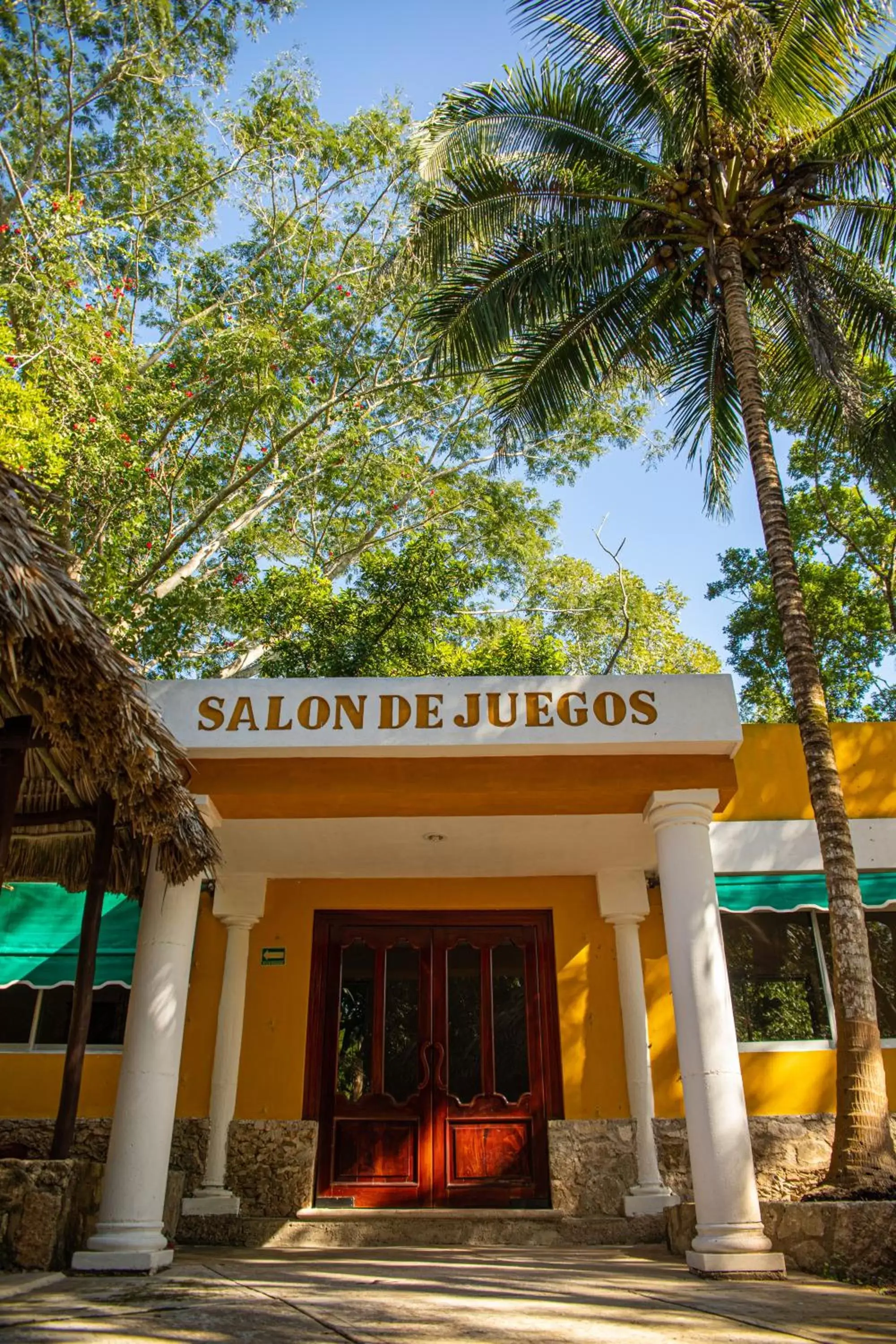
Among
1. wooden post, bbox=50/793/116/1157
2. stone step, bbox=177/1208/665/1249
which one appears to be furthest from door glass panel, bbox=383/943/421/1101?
wooden post, bbox=50/793/116/1157

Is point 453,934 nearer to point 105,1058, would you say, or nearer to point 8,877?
point 105,1058

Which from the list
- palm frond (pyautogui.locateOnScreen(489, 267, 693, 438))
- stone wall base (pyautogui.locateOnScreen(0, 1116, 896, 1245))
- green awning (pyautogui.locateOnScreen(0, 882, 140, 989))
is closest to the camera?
stone wall base (pyautogui.locateOnScreen(0, 1116, 896, 1245))

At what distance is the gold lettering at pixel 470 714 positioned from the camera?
6.86 m

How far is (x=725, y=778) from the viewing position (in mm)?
6988

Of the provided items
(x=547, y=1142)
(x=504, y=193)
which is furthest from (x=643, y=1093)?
(x=504, y=193)

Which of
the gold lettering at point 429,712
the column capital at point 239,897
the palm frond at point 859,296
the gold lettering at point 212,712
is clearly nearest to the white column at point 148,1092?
the gold lettering at point 212,712

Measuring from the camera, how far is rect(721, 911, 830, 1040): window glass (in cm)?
882

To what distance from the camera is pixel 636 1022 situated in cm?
852

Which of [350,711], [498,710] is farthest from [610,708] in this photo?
[350,711]

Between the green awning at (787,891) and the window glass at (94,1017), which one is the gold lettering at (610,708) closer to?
the green awning at (787,891)

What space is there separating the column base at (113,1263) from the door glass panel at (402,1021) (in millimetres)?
3384

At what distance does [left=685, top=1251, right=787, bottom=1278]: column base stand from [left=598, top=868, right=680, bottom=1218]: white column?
2545 mm

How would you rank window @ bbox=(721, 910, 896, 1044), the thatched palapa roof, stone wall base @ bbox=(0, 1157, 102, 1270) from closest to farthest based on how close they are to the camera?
the thatched palapa roof → stone wall base @ bbox=(0, 1157, 102, 1270) → window @ bbox=(721, 910, 896, 1044)

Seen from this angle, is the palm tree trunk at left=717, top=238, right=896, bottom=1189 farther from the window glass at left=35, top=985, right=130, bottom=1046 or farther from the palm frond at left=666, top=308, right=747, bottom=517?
the window glass at left=35, top=985, right=130, bottom=1046
